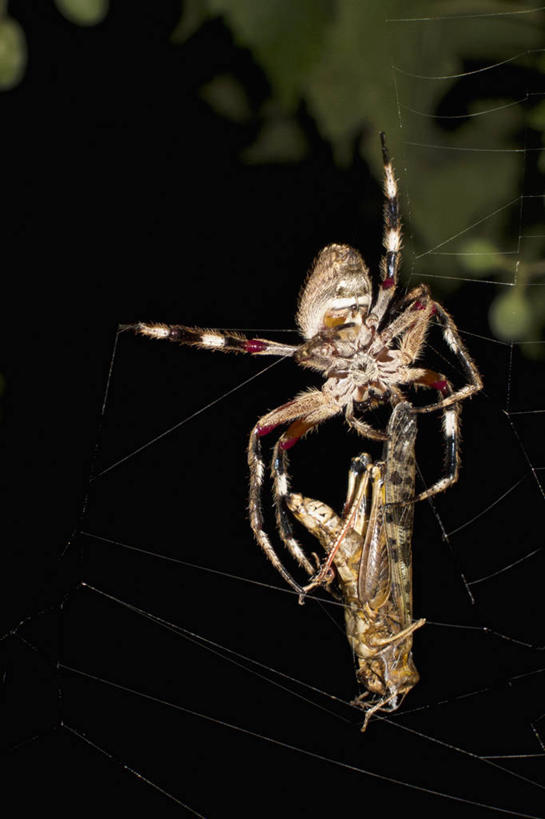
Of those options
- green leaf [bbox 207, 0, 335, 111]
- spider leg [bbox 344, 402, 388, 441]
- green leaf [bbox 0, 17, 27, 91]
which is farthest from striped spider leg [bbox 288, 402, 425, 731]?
green leaf [bbox 0, 17, 27, 91]

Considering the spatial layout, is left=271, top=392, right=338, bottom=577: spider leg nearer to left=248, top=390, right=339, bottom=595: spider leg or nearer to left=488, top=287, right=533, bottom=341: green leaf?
left=248, top=390, right=339, bottom=595: spider leg

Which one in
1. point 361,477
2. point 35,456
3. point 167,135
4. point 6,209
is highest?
point 167,135

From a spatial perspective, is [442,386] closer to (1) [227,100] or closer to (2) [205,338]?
(2) [205,338]

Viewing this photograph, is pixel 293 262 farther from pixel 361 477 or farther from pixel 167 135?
pixel 361 477

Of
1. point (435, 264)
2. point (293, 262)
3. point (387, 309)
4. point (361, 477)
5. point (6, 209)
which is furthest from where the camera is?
point (293, 262)

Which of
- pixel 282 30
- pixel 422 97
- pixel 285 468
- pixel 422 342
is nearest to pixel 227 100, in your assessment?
pixel 282 30

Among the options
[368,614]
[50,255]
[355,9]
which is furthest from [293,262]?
[368,614]
